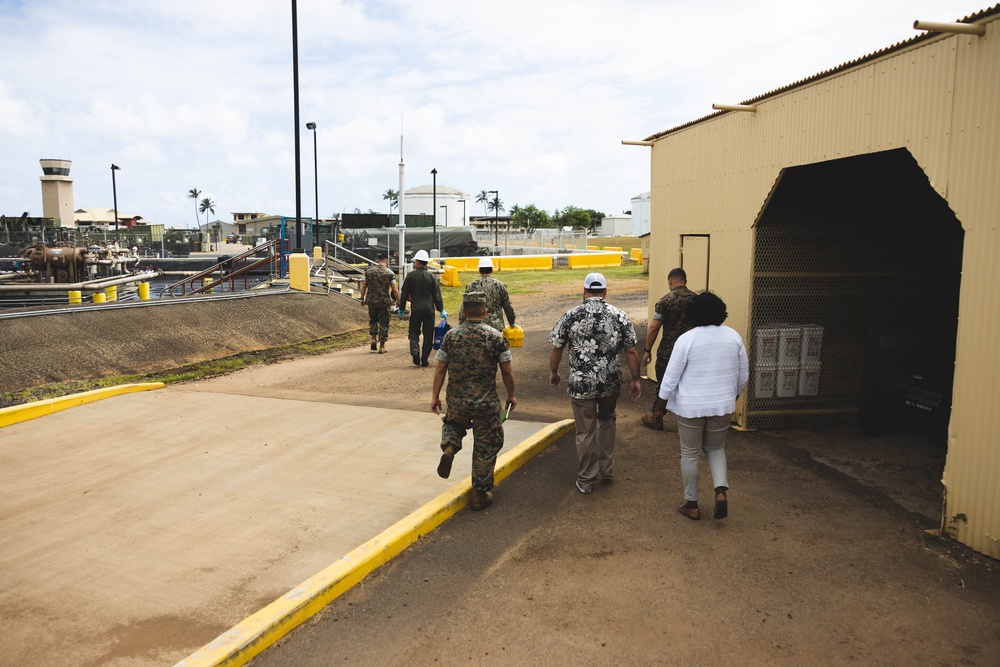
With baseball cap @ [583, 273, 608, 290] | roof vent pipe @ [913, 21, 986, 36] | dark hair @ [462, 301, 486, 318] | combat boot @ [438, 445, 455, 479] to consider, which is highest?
roof vent pipe @ [913, 21, 986, 36]

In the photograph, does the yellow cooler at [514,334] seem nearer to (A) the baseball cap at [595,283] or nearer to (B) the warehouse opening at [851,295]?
(B) the warehouse opening at [851,295]

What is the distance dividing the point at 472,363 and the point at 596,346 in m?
1.05

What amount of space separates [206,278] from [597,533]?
82.8ft

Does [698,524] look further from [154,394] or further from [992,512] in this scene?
[154,394]

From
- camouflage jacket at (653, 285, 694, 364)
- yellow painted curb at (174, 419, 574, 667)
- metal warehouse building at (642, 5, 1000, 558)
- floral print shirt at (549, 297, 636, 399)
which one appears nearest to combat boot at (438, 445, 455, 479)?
yellow painted curb at (174, 419, 574, 667)

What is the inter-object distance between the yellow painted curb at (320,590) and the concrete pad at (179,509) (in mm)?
203

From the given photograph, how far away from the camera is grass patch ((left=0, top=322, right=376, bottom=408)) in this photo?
9703 mm

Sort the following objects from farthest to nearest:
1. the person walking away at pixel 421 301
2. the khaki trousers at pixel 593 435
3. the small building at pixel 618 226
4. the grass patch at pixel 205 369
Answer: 1. the small building at pixel 618 226
2. the person walking away at pixel 421 301
3. the grass patch at pixel 205 369
4. the khaki trousers at pixel 593 435

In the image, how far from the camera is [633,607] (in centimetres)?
428

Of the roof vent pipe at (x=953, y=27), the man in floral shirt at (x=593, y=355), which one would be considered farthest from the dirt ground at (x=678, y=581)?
the roof vent pipe at (x=953, y=27)

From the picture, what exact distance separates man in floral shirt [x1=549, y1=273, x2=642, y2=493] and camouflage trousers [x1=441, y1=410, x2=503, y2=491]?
64 cm

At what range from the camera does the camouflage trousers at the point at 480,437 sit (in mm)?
5559

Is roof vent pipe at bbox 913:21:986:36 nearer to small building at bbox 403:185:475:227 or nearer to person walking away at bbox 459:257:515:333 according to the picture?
person walking away at bbox 459:257:515:333

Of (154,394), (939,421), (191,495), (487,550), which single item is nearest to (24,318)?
(154,394)
